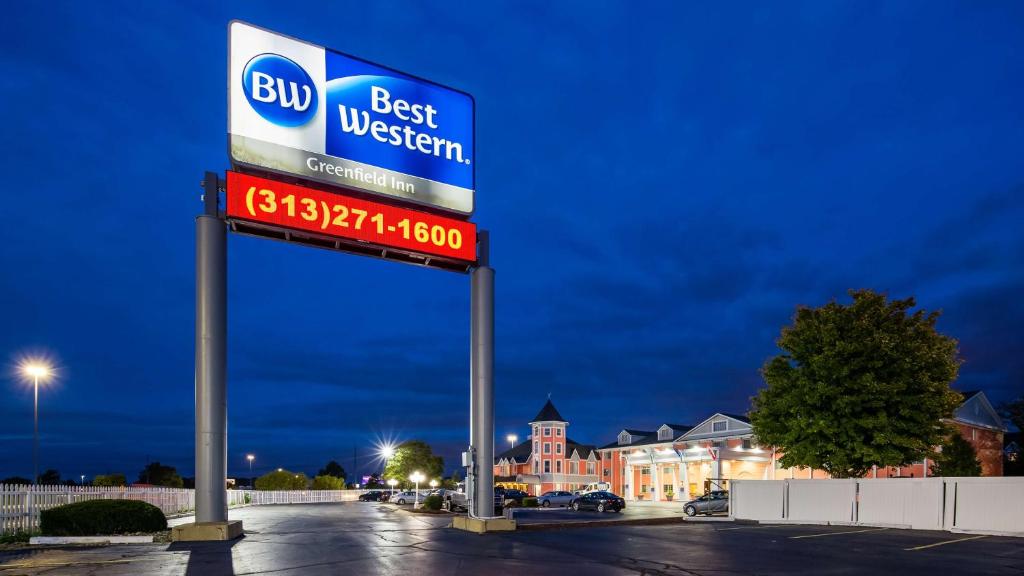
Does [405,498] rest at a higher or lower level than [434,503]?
lower

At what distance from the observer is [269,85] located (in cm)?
2086

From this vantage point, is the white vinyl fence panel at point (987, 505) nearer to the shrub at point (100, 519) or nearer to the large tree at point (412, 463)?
the shrub at point (100, 519)

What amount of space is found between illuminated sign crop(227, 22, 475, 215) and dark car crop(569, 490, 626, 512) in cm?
2748

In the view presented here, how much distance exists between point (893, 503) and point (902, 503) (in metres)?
0.34

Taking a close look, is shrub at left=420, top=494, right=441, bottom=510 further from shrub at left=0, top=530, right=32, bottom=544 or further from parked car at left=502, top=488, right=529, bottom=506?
shrub at left=0, top=530, right=32, bottom=544

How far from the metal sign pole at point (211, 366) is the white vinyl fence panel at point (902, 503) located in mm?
22656

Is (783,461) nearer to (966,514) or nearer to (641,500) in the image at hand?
(966,514)

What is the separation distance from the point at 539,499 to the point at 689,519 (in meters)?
27.4

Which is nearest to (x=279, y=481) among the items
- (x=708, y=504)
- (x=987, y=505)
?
(x=708, y=504)

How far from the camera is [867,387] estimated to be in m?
29.0

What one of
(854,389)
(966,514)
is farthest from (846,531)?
(854,389)

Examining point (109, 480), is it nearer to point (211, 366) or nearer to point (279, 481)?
point (279, 481)

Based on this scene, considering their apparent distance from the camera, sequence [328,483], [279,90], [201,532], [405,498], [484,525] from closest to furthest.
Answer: [201,532]
[279,90]
[484,525]
[405,498]
[328,483]

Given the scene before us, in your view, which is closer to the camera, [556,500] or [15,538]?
[15,538]
